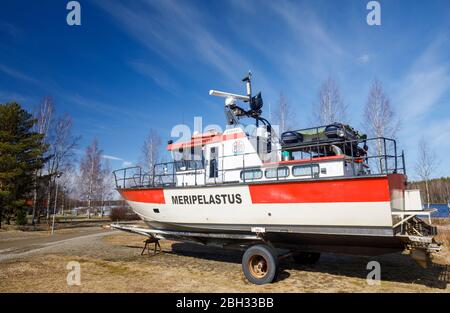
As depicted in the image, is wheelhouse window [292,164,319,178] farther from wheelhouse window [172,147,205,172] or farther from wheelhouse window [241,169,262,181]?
wheelhouse window [172,147,205,172]

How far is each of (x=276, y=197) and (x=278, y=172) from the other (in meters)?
0.84

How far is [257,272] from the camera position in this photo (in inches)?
297

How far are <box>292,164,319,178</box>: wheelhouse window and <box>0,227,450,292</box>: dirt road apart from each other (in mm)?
2695

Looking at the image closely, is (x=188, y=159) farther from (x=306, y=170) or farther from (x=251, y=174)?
(x=306, y=170)

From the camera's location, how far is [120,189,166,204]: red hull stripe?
9.45m

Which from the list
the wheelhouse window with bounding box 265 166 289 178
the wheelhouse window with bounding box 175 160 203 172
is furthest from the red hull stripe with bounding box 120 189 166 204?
the wheelhouse window with bounding box 265 166 289 178

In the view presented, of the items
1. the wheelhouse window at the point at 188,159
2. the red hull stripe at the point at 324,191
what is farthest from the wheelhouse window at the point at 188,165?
the red hull stripe at the point at 324,191

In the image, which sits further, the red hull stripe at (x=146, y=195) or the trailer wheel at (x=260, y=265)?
the red hull stripe at (x=146, y=195)

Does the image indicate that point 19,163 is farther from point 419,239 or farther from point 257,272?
point 419,239

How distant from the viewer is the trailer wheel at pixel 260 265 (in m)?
7.16

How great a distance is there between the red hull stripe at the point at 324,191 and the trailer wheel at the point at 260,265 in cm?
123

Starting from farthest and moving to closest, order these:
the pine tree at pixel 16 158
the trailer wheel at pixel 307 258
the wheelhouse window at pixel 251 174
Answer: the pine tree at pixel 16 158, the trailer wheel at pixel 307 258, the wheelhouse window at pixel 251 174

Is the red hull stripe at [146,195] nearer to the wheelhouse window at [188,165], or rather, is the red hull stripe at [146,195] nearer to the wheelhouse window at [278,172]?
the wheelhouse window at [188,165]
